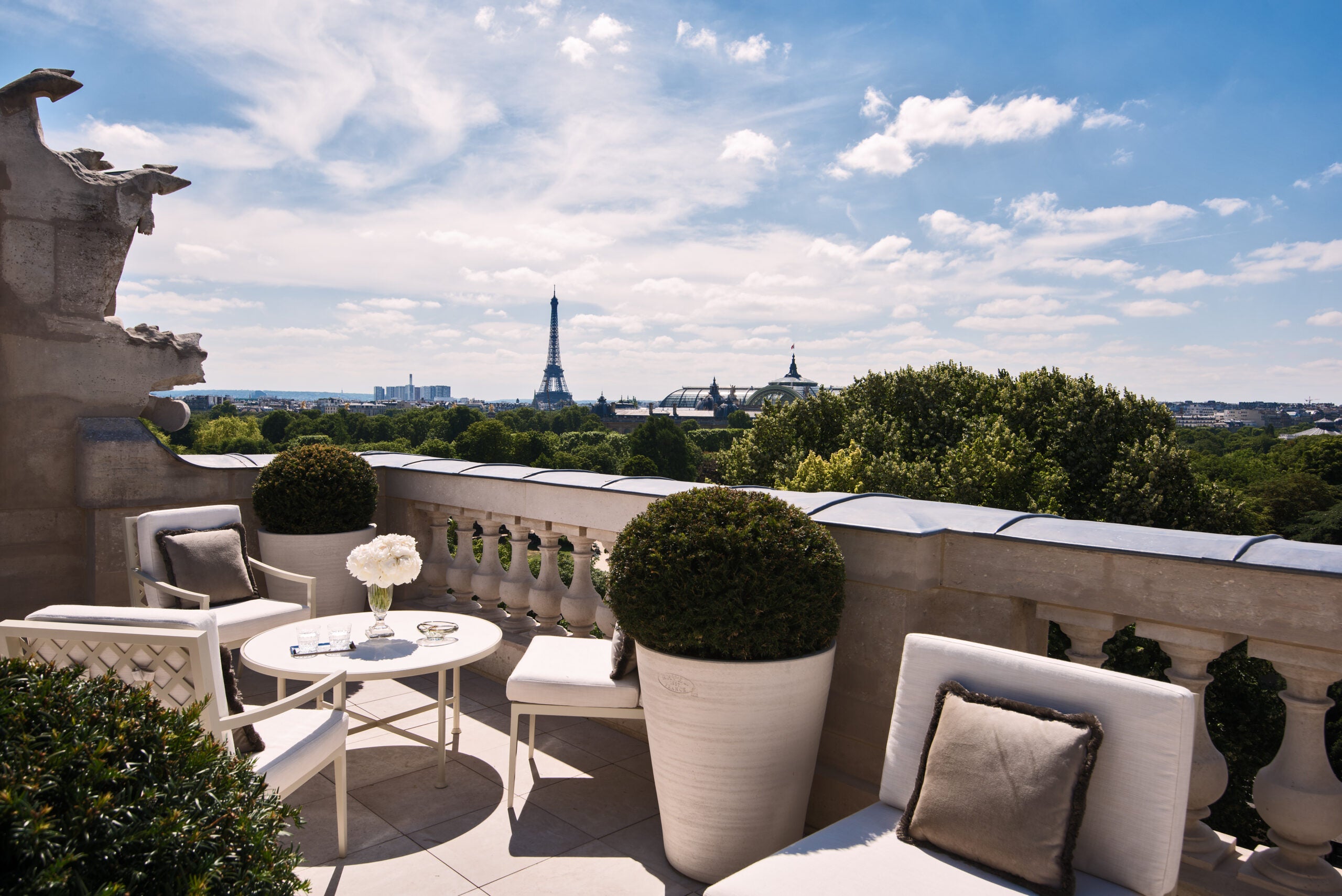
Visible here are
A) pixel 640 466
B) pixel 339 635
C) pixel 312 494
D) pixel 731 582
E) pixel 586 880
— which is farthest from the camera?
pixel 640 466

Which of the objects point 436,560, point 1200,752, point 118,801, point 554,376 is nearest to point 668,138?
point 436,560

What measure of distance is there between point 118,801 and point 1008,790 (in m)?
1.95

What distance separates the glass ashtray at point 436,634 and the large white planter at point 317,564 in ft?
5.55

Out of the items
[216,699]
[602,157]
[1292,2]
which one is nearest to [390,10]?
[602,157]

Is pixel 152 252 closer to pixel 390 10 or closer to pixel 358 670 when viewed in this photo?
pixel 390 10

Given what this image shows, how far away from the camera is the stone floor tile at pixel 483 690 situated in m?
4.88

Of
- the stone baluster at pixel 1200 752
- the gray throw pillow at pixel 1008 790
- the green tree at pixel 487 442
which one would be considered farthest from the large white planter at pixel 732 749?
the green tree at pixel 487 442

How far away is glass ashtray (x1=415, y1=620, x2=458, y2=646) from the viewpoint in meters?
3.97

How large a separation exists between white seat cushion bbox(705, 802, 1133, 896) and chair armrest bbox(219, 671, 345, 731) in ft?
5.21

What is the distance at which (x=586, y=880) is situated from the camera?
2988mm

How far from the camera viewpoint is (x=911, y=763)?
2.37 m

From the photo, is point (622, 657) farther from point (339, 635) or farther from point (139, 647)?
point (139, 647)

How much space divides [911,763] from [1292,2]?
1094 cm

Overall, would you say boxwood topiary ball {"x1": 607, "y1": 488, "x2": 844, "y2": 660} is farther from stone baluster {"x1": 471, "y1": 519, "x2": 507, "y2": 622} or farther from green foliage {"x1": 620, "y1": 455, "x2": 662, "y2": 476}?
green foliage {"x1": 620, "y1": 455, "x2": 662, "y2": 476}
